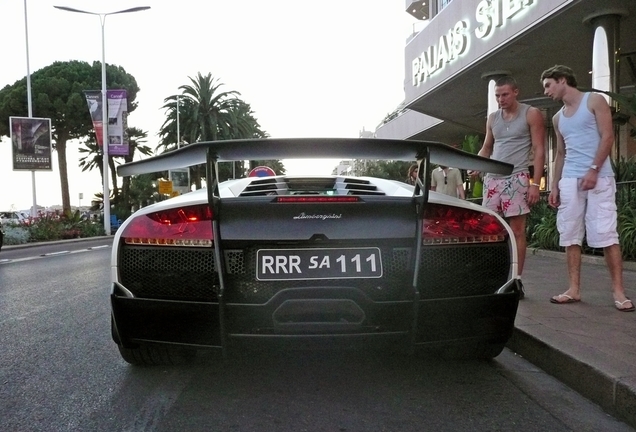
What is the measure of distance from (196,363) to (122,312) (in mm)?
751

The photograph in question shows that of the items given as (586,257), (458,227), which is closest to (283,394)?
(458,227)

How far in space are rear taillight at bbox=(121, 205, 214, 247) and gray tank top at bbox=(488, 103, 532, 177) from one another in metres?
2.98

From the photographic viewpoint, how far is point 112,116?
97.3 ft

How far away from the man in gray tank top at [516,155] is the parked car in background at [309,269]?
81.8 inches

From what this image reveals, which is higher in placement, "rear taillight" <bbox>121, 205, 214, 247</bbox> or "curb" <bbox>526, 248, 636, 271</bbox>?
"rear taillight" <bbox>121, 205, 214, 247</bbox>

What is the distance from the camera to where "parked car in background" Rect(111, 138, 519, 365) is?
101 inches

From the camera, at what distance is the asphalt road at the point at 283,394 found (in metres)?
2.43

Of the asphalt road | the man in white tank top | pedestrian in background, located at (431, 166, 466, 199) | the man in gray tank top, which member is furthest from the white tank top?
pedestrian in background, located at (431, 166, 466, 199)

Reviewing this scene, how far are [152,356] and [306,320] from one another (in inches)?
40.6

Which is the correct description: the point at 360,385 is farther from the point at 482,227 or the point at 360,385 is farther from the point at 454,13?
the point at 454,13

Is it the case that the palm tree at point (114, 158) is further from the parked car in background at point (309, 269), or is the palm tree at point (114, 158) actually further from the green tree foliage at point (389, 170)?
the parked car in background at point (309, 269)

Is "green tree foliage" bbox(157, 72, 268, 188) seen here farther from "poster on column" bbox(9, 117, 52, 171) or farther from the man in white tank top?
the man in white tank top

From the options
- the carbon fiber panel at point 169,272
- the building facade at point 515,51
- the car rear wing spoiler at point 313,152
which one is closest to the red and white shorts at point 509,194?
the car rear wing spoiler at point 313,152

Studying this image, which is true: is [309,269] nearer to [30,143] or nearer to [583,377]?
[583,377]
